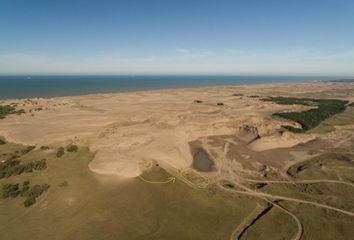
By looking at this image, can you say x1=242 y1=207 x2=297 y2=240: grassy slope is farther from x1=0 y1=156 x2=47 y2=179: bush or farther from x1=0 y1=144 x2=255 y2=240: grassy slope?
x1=0 y1=156 x2=47 y2=179: bush

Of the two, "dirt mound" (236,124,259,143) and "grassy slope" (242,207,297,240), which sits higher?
"dirt mound" (236,124,259,143)

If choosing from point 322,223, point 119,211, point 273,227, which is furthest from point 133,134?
point 322,223

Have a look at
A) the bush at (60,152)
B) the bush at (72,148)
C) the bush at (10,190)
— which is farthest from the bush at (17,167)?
the bush at (72,148)

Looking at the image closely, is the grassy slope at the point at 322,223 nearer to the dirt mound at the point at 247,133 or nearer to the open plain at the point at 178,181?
the open plain at the point at 178,181

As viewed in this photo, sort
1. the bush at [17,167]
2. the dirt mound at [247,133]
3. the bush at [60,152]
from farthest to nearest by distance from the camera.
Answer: the dirt mound at [247,133] < the bush at [60,152] < the bush at [17,167]

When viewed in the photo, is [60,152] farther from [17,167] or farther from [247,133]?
[247,133]

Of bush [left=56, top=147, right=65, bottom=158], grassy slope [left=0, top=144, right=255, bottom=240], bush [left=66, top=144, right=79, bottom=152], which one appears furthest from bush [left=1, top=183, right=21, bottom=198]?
bush [left=66, top=144, right=79, bottom=152]

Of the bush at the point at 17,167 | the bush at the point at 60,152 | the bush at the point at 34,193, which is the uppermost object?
the bush at the point at 60,152

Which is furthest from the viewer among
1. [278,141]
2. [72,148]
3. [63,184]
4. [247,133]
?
[247,133]

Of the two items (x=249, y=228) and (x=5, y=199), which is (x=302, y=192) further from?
(x=5, y=199)

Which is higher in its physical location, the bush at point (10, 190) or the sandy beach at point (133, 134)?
the sandy beach at point (133, 134)

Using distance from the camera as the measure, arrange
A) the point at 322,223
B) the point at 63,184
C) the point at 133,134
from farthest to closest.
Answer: the point at 133,134 < the point at 63,184 < the point at 322,223
